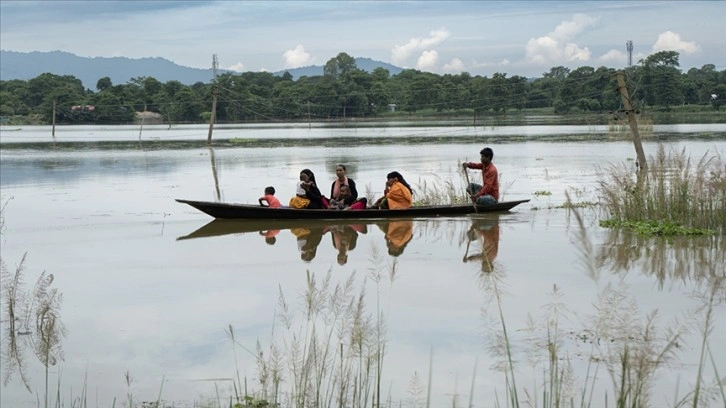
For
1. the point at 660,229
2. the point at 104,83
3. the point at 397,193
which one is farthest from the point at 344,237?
the point at 104,83

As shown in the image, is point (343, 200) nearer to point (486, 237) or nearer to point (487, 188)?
point (487, 188)

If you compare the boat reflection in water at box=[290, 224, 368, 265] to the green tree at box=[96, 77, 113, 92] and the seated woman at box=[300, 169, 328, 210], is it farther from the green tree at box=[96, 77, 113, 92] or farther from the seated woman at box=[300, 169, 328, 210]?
the green tree at box=[96, 77, 113, 92]

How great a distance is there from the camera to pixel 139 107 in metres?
92.9

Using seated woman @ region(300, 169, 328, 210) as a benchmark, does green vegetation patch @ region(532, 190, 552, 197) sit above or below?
below

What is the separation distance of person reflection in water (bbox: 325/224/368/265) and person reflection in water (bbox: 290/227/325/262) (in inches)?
7.5

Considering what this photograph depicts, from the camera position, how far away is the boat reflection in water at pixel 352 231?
12367mm

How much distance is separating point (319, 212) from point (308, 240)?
1.32 m

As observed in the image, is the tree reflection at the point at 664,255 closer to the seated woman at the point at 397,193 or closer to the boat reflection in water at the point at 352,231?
the boat reflection in water at the point at 352,231

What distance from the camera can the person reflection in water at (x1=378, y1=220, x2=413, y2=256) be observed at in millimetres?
12141


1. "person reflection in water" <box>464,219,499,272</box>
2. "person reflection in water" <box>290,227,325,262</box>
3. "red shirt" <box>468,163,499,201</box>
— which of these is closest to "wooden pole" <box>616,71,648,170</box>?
"red shirt" <box>468,163,499,201</box>

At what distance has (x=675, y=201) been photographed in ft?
39.9

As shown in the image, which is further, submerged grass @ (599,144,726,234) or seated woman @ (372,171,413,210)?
seated woman @ (372,171,413,210)

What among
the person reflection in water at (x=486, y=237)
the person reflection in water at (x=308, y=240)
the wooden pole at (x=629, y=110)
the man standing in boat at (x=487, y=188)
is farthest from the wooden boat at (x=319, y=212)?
the wooden pole at (x=629, y=110)

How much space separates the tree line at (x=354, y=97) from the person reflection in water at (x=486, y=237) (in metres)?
53.4
